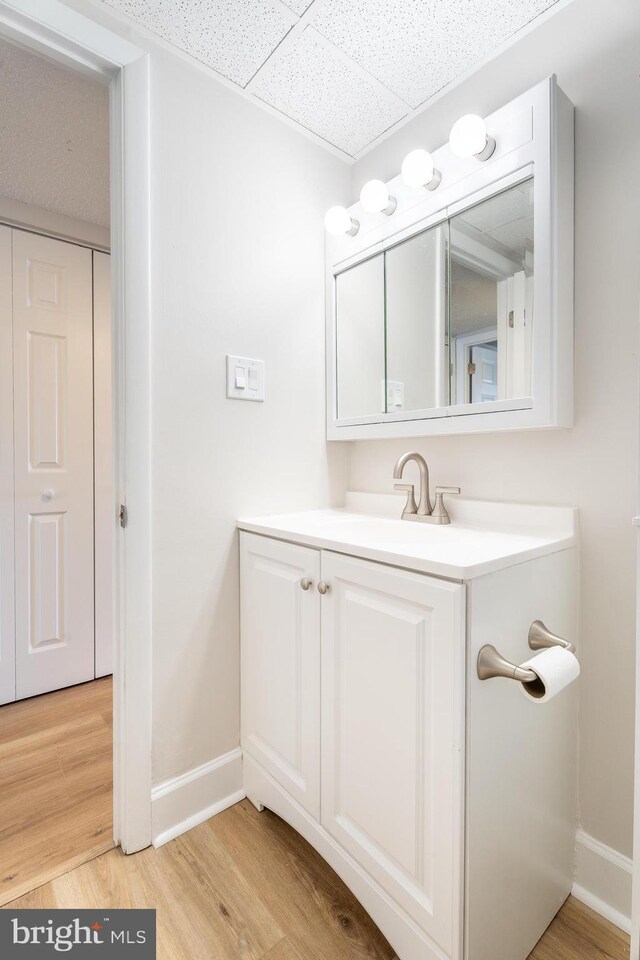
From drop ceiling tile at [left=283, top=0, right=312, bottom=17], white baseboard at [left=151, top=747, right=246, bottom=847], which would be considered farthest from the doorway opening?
drop ceiling tile at [left=283, top=0, right=312, bottom=17]

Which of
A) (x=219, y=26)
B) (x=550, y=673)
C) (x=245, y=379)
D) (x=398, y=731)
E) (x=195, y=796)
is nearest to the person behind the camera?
(x=550, y=673)

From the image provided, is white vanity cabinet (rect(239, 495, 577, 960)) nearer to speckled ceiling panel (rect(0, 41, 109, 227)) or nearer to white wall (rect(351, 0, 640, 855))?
white wall (rect(351, 0, 640, 855))

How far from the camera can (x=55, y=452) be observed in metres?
2.12

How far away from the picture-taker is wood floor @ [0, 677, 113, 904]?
119 centimetres

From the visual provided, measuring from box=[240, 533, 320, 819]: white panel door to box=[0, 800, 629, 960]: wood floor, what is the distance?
162 mm

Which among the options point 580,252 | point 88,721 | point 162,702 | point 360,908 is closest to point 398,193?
point 580,252

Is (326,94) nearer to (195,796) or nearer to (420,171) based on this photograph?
(420,171)

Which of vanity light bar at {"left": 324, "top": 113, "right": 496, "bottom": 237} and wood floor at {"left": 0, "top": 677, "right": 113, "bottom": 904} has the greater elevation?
vanity light bar at {"left": 324, "top": 113, "right": 496, "bottom": 237}

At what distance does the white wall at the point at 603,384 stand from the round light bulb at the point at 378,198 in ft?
1.43

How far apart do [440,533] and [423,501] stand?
6.9 inches

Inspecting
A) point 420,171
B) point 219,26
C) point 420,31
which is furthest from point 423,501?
point 219,26

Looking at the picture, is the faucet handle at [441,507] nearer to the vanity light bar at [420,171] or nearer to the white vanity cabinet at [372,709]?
the white vanity cabinet at [372,709]

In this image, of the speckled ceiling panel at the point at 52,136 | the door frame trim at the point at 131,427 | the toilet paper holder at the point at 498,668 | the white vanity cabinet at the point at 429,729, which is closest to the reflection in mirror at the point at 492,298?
the white vanity cabinet at the point at 429,729

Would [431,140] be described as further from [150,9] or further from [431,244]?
[150,9]
